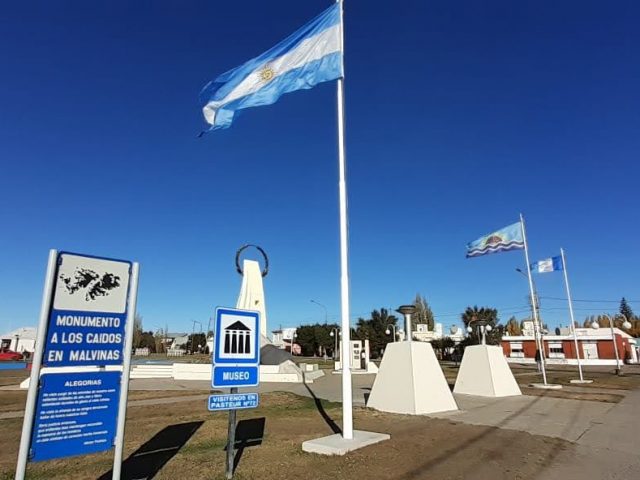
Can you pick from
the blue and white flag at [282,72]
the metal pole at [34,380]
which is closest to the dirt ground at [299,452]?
the metal pole at [34,380]

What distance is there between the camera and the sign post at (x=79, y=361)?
13.7ft

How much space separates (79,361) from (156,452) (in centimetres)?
388

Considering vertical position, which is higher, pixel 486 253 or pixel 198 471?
pixel 486 253

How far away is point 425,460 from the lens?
6988mm

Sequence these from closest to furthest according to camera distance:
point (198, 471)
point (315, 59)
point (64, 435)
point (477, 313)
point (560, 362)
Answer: point (64, 435), point (198, 471), point (315, 59), point (560, 362), point (477, 313)

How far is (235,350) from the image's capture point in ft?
19.7

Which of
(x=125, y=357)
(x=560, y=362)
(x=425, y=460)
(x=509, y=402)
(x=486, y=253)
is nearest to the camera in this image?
(x=125, y=357)

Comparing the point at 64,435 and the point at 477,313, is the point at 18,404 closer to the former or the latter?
the point at 64,435

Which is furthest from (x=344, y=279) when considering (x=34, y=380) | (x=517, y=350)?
(x=517, y=350)

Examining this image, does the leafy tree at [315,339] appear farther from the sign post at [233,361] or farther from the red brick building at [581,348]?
the sign post at [233,361]

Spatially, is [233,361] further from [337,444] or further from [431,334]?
[431,334]

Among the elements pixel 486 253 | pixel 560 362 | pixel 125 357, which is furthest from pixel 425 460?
pixel 560 362

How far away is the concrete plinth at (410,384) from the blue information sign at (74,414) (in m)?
9.41

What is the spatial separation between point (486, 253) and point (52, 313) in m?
21.7
